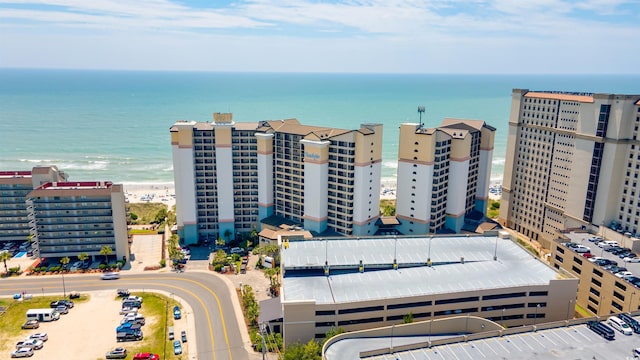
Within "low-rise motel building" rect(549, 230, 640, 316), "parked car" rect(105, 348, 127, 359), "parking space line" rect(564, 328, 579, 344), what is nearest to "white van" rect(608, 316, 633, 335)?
"parking space line" rect(564, 328, 579, 344)

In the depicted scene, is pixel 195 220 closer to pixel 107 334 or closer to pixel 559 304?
pixel 107 334

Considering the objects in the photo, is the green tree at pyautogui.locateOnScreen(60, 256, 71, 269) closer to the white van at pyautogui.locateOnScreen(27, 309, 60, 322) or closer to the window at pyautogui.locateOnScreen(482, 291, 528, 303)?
the white van at pyautogui.locateOnScreen(27, 309, 60, 322)

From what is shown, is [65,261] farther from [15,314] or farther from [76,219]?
[15,314]

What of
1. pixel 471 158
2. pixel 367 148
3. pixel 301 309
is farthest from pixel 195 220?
pixel 471 158

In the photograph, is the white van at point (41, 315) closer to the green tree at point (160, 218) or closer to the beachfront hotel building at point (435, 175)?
the green tree at point (160, 218)

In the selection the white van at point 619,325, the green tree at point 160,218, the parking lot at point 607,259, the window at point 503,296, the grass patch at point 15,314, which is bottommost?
the grass patch at point 15,314

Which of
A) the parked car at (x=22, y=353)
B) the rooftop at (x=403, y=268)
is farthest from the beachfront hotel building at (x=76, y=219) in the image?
the rooftop at (x=403, y=268)
